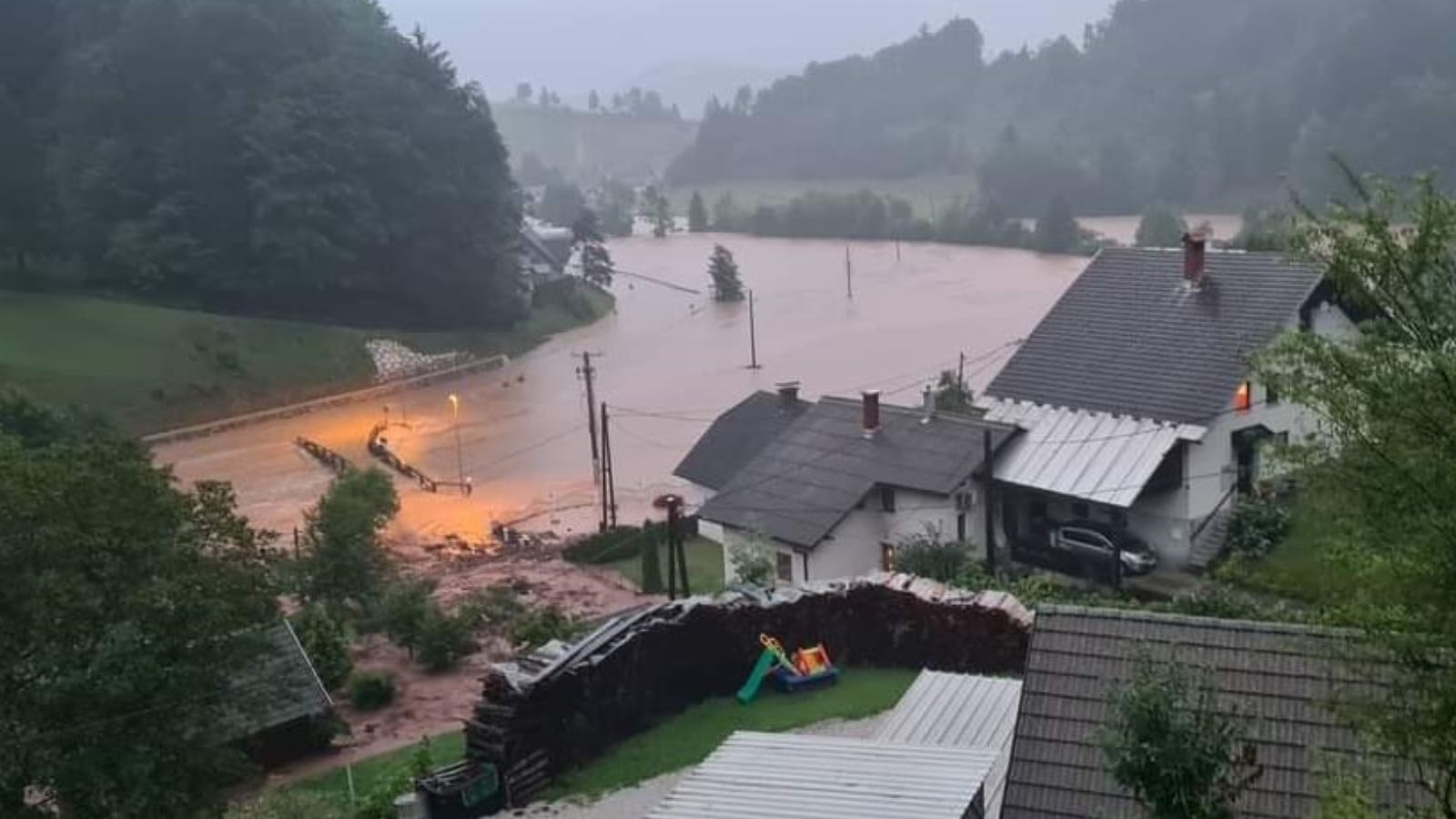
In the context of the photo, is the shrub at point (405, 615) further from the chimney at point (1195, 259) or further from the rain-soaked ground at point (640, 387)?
the chimney at point (1195, 259)

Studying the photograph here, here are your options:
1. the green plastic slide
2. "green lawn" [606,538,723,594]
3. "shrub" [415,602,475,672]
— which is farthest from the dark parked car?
"shrub" [415,602,475,672]

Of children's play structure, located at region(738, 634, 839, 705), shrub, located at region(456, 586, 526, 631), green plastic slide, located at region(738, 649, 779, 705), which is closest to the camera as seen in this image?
green plastic slide, located at region(738, 649, 779, 705)

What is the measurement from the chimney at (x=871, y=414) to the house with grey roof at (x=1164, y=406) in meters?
1.92

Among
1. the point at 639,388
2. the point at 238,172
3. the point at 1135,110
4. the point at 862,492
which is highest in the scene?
the point at 1135,110

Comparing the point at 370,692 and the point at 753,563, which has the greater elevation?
the point at 753,563

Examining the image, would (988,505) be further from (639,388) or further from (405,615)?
(639,388)

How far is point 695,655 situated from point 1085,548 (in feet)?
24.9

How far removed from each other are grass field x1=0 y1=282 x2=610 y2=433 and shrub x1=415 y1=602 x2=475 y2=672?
85.9ft

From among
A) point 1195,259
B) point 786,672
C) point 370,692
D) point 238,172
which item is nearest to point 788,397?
point 1195,259

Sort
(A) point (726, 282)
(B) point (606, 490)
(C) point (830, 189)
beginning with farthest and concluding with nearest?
(C) point (830, 189) → (A) point (726, 282) → (B) point (606, 490)

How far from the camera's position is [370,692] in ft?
59.6

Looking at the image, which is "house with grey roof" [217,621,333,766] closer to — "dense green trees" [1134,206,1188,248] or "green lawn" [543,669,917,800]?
"green lawn" [543,669,917,800]

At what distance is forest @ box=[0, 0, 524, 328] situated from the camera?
2178 inches

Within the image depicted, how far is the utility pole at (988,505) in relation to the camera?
21.3 meters
